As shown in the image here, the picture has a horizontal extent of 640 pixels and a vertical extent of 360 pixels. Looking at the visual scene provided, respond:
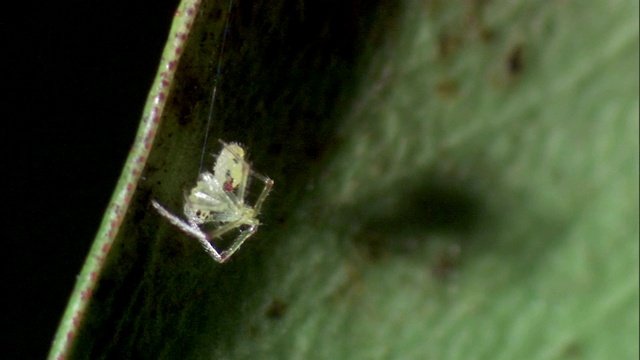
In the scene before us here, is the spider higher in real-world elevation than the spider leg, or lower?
higher

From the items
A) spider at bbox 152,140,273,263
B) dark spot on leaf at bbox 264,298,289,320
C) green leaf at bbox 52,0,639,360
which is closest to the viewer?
green leaf at bbox 52,0,639,360

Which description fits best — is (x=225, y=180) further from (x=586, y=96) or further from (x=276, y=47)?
(x=586, y=96)

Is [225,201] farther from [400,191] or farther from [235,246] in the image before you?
[400,191]

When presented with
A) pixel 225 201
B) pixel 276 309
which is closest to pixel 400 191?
pixel 276 309

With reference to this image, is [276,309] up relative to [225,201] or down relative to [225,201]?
down

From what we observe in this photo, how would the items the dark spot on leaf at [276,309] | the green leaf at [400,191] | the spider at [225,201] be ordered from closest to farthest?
the green leaf at [400,191] → the dark spot on leaf at [276,309] → the spider at [225,201]

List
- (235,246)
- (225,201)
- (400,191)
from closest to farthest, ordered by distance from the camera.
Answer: (400,191) → (235,246) → (225,201)

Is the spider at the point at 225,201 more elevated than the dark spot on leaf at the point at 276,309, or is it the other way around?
the spider at the point at 225,201
